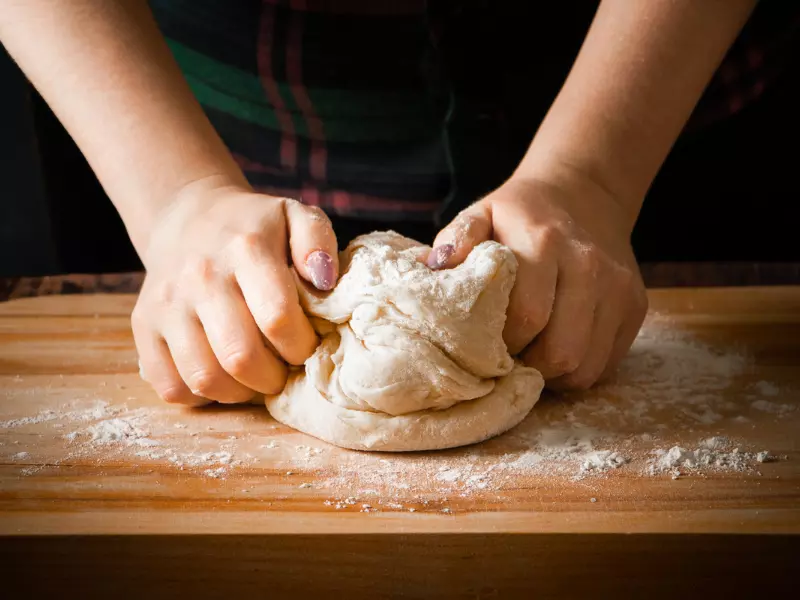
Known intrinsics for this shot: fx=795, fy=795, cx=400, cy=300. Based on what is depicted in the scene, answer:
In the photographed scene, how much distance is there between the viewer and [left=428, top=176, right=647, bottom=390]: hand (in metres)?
1.19

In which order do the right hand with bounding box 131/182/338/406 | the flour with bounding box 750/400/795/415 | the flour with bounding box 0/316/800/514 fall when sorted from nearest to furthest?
the flour with bounding box 0/316/800/514 < the right hand with bounding box 131/182/338/406 < the flour with bounding box 750/400/795/415

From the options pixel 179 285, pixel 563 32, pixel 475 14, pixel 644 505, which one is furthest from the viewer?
pixel 563 32

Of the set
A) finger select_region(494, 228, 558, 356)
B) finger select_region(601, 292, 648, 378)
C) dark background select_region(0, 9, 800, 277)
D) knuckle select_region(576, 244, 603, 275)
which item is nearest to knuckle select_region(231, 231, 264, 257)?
finger select_region(494, 228, 558, 356)

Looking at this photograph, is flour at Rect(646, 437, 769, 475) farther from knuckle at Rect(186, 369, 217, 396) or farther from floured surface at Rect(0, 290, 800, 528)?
knuckle at Rect(186, 369, 217, 396)

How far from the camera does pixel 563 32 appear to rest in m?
1.77

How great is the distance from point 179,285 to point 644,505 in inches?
28.4

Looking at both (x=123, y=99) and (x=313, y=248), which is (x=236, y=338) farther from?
(x=123, y=99)

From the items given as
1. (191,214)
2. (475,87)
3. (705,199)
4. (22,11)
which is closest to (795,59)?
(705,199)

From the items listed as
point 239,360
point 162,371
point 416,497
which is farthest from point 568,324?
point 162,371

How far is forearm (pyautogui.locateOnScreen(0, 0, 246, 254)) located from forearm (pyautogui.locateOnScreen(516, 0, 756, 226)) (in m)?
0.58

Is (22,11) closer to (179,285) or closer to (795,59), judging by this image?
(179,285)

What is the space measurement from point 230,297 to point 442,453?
38 cm

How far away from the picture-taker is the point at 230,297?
115cm

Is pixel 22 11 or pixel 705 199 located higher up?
pixel 22 11
